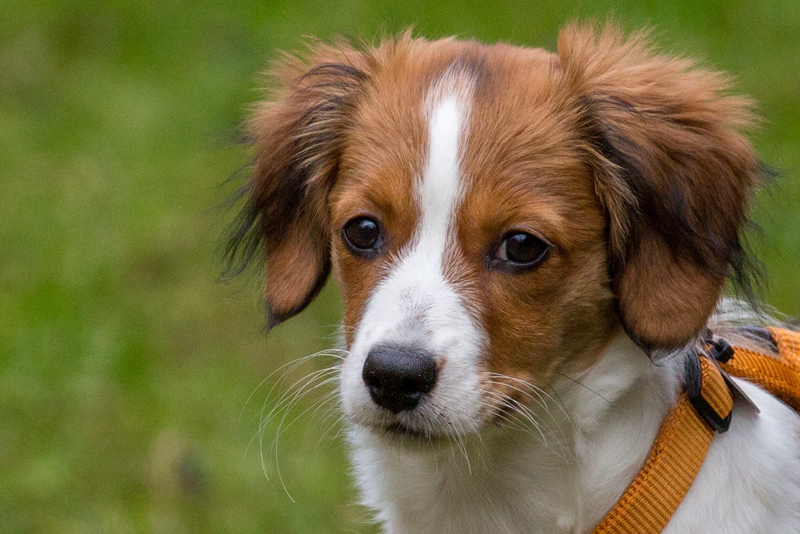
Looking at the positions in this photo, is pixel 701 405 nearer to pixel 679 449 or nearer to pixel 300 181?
pixel 679 449

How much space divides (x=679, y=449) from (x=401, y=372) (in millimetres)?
762

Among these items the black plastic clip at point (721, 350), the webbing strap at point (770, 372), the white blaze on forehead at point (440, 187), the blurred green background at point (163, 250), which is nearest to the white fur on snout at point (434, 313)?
the white blaze on forehead at point (440, 187)

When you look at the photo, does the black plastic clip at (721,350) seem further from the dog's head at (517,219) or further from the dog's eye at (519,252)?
the dog's eye at (519,252)

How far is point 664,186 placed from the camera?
3186 mm

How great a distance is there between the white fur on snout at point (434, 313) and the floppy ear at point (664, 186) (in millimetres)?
404

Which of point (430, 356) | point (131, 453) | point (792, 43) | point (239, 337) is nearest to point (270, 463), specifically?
point (131, 453)

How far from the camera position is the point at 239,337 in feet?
19.5

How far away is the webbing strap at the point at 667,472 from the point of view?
3.04m

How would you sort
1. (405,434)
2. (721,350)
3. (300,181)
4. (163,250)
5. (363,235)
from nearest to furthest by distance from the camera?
(405,434)
(363,235)
(721,350)
(300,181)
(163,250)

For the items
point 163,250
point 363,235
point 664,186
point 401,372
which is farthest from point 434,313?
point 163,250

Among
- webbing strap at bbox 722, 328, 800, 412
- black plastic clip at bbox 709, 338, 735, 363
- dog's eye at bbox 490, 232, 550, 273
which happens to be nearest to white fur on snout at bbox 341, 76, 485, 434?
dog's eye at bbox 490, 232, 550, 273

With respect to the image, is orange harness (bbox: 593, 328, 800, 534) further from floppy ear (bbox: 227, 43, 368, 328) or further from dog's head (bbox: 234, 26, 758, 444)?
floppy ear (bbox: 227, 43, 368, 328)

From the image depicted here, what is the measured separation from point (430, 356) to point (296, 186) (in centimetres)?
93

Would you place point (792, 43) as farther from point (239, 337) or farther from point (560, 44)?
point (560, 44)
